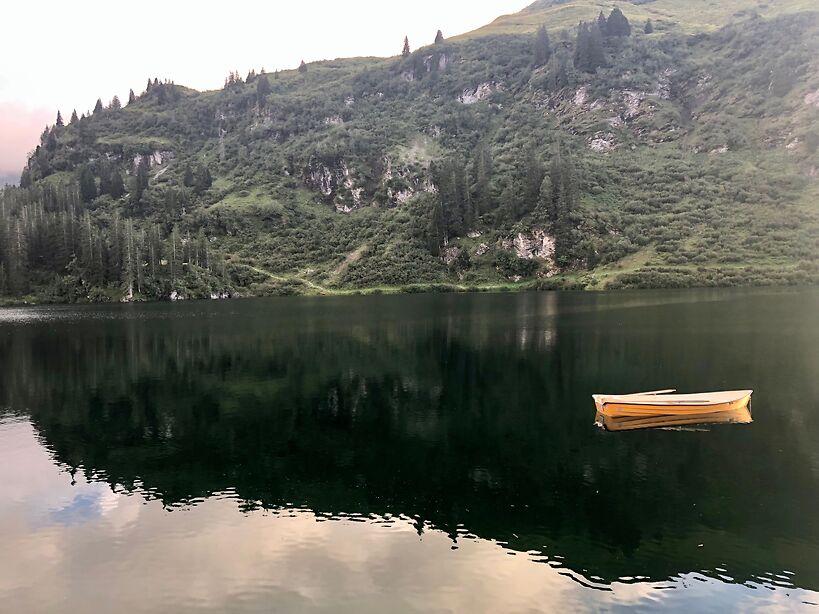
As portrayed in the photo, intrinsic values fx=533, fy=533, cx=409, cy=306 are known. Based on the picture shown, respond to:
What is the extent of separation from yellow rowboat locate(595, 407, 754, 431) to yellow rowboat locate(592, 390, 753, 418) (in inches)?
9.4

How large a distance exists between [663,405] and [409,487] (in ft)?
63.5

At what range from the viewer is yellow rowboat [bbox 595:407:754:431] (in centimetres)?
3547

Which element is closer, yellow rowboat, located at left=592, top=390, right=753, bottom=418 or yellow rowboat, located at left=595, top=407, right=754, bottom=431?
yellow rowboat, located at left=595, top=407, right=754, bottom=431

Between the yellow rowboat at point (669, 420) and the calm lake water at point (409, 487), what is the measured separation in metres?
1.13

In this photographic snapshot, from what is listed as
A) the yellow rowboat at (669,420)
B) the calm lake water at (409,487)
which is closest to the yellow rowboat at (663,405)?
the yellow rowboat at (669,420)

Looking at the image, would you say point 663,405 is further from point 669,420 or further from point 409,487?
point 409,487

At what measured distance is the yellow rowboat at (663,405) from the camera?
118 feet

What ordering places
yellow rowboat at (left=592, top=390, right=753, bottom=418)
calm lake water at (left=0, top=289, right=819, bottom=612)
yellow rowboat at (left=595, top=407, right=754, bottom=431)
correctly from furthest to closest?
yellow rowboat at (left=592, top=390, right=753, bottom=418), yellow rowboat at (left=595, top=407, right=754, bottom=431), calm lake water at (left=0, top=289, right=819, bottom=612)

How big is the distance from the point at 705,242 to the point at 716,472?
556ft

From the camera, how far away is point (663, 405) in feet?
118

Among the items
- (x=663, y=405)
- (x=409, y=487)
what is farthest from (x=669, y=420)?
(x=409, y=487)

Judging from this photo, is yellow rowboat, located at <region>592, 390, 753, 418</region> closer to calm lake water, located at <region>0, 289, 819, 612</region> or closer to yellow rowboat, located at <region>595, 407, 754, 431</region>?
yellow rowboat, located at <region>595, 407, 754, 431</region>

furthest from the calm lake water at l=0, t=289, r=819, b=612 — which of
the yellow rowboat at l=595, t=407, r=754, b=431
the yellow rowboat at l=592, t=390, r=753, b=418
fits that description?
the yellow rowboat at l=592, t=390, r=753, b=418

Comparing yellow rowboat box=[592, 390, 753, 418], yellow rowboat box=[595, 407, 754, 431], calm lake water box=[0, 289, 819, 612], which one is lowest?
calm lake water box=[0, 289, 819, 612]
